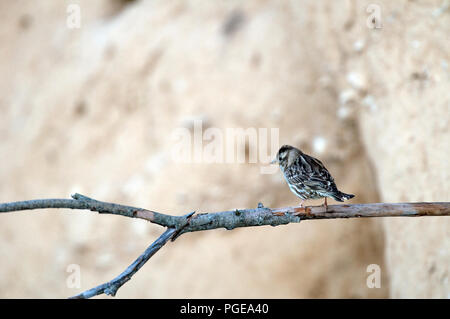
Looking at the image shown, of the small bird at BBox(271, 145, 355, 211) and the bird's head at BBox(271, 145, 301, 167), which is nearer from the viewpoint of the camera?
the small bird at BBox(271, 145, 355, 211)

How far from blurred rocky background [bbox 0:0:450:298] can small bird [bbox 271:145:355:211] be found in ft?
4.20

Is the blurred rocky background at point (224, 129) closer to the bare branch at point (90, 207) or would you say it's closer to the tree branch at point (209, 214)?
the tree branch at point (209, 214)

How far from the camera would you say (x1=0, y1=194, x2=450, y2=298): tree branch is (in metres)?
2.65

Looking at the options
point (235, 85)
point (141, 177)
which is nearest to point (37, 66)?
point (141, 177)

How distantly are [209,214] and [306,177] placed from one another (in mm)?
1102

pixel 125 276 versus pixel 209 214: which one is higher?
pixel 209 214

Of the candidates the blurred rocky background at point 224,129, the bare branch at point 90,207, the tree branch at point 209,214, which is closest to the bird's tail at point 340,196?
the tree branch at point 209,214

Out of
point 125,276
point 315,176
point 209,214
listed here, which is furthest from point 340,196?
point 125,276

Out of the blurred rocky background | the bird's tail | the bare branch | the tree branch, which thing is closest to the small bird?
the bird's tail

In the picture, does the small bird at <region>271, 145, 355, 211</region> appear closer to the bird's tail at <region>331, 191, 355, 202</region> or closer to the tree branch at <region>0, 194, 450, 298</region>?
the bird's tail at <region>331, 191, 355, 202</region>

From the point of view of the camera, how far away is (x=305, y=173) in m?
3.72

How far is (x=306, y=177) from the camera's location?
12.0ft

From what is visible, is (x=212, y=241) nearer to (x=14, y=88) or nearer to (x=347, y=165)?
(x=347, y=165)

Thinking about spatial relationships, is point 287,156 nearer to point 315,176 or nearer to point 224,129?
point 315,176
